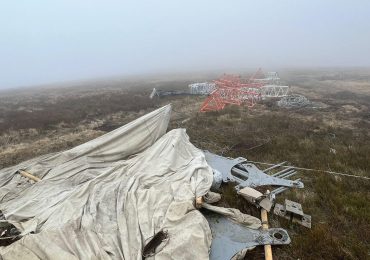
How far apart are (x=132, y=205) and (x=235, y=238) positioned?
5.86 feet

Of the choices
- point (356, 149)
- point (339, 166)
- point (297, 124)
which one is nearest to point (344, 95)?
point (297, 124)

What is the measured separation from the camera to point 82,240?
400cm

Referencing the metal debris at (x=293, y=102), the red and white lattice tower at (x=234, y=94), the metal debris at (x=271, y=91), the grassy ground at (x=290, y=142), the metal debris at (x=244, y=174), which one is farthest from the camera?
the metal debris at (x=271, y=91)

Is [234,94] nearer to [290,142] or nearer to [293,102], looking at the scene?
[293,102]

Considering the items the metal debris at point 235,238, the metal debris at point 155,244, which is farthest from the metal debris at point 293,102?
the metal debris at point 155,244

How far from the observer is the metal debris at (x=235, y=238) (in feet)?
A: 13.9

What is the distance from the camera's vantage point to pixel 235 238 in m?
4.54

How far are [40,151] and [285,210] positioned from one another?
9.63 meters

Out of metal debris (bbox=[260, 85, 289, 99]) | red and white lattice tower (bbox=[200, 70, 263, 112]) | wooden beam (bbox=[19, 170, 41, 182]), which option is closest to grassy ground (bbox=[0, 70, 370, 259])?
red and white lattice tower (bbox=[200, 70, 263, 112])

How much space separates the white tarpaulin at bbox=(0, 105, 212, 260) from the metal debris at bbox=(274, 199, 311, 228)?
1.44 m

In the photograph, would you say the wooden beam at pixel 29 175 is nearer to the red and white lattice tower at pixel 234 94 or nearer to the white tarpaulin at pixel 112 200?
the white tarpaulin at pixel 112 200

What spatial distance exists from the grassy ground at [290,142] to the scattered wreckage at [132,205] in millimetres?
458

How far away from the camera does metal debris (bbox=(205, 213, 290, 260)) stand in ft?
13.9

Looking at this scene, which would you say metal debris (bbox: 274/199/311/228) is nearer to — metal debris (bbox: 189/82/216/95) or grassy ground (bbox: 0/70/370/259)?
grassy ground (bbox: 0/70/370/259)
